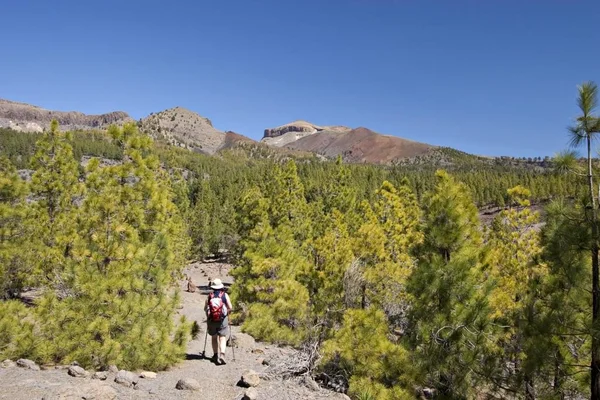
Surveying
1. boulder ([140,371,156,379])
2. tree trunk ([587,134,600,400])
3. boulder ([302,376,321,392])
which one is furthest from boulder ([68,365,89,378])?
tree trunk ([587,134,600,400])

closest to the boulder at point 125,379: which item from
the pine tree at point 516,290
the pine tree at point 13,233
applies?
the pine tree at point 516,290

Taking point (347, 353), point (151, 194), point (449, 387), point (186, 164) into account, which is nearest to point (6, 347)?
point (151, 194)

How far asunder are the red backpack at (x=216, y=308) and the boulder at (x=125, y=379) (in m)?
2.17

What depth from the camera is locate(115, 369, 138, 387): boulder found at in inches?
315

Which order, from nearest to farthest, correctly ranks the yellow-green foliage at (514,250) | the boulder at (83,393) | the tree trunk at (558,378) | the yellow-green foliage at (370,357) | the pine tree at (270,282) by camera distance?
the boulder at (83,393)
the tree trunk at (558,378)
the yellow-green foliage at (370,357)
the yellow-green foliage at (514,250)
the pine tree at (270,282)

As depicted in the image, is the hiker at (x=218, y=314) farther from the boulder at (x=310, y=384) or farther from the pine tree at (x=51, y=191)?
the pine tree at (x=51, y=191)

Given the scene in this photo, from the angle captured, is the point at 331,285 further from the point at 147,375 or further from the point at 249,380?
the point at 147,375

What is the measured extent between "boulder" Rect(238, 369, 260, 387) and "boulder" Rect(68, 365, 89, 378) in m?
3.16

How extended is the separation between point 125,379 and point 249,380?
101 inches

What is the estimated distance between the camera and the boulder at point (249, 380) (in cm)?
890

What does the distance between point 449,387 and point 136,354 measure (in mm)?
7072

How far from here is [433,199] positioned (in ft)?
31.2

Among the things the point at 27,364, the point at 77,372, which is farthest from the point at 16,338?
the point at 77,372

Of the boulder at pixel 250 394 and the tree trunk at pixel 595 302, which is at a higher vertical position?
the tree trunk at pixel 595 302
